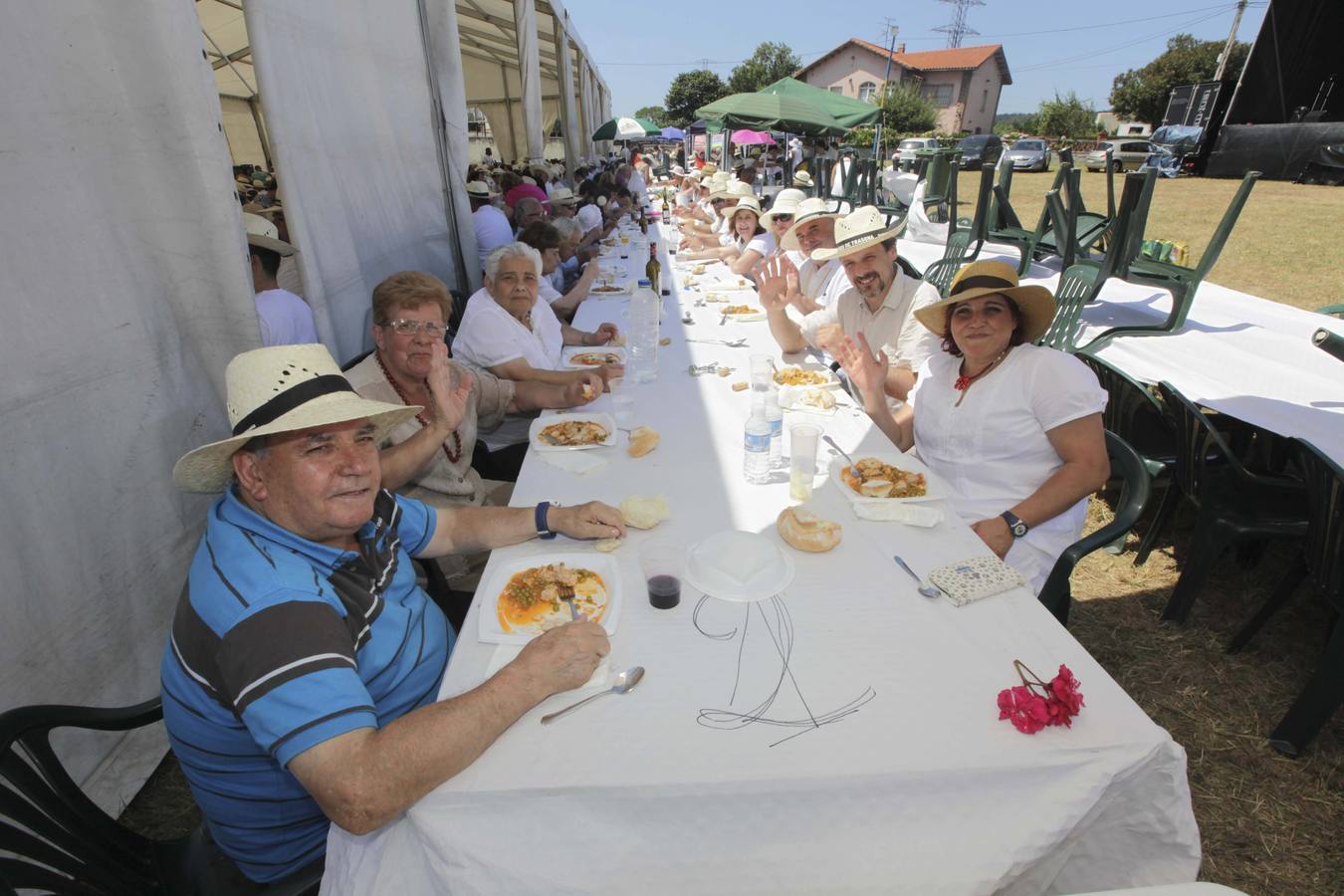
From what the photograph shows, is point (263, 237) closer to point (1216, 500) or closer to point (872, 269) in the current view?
point (872, 269)

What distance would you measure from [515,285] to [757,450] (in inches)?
79.2

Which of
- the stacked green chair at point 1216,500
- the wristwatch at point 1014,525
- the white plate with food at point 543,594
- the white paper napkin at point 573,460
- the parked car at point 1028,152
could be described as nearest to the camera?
the white plate with food at point 543,594

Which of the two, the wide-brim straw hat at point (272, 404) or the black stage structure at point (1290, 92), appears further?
the black stage structure at point (1290, 92)

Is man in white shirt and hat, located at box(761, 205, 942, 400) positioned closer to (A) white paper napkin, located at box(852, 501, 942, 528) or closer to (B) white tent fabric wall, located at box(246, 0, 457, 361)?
(A) white paper napkin, located at box(852, 501, 942, 528)

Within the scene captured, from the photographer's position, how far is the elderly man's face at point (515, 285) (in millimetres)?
3408

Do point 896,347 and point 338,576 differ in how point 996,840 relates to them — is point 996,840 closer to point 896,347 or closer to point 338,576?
point 338,576

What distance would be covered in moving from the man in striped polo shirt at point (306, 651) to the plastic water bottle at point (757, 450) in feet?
3.05

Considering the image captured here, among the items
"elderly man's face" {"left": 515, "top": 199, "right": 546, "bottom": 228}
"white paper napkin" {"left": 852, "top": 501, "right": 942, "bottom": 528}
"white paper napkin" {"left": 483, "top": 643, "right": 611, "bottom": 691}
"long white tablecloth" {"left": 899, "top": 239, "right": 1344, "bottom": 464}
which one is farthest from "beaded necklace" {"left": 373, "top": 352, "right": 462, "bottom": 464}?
"elderly man's face" {"left": 515, "top": 199, "right": 546, "bottom": 228}

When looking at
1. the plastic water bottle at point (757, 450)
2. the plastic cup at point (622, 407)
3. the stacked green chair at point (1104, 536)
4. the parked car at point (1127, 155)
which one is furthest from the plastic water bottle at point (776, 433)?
the parked car at point (1127, 155)

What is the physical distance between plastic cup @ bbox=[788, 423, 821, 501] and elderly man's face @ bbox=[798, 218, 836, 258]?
9.65ft

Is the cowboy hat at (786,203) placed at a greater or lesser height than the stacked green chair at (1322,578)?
greater

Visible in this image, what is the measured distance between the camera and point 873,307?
3.40m

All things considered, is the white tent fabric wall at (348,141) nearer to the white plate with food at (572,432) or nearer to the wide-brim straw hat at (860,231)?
the white plate with food at (572,432)

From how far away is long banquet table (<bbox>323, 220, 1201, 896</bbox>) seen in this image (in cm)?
109
